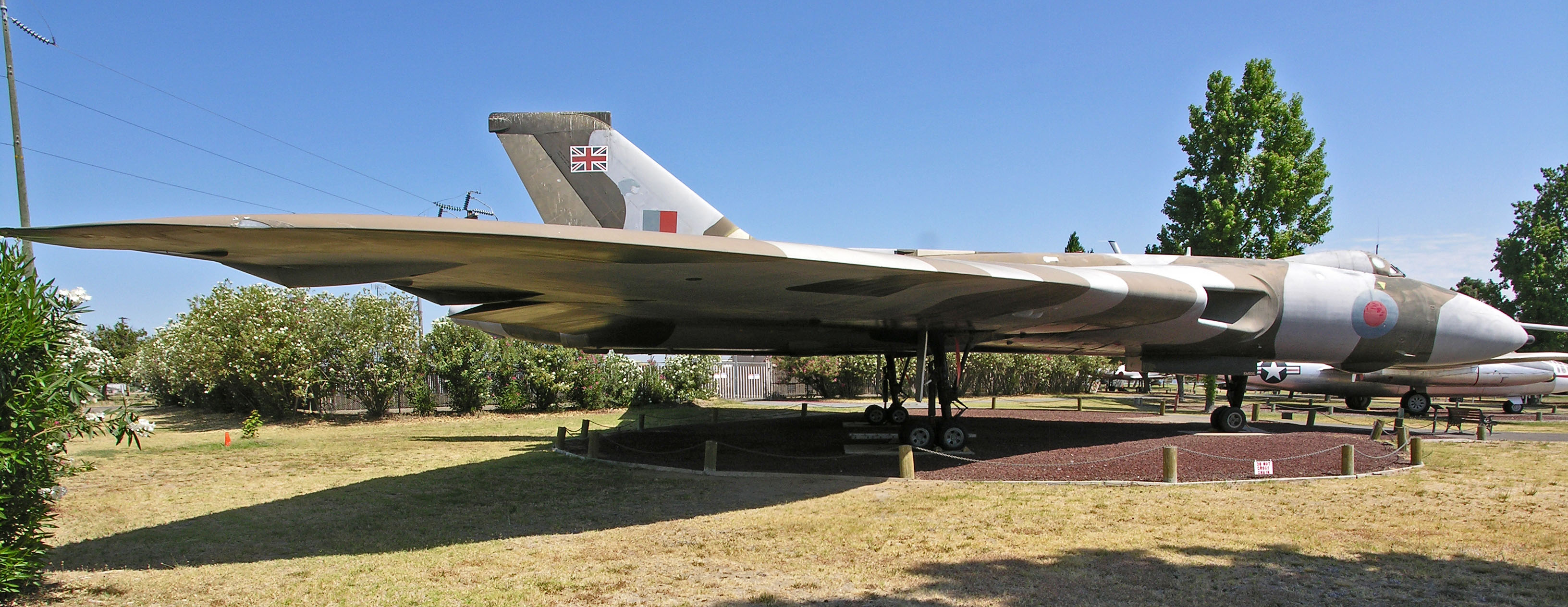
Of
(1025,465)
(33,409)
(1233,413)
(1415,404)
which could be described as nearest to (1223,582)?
(1025,465)

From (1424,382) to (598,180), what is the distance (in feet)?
75.4

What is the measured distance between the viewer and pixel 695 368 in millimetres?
27031

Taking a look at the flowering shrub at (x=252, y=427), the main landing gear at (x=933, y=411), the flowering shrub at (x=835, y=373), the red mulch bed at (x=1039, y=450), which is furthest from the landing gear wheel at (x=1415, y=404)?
the flowering shrub at (x=252, y=427)

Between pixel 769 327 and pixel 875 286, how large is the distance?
15.6ft

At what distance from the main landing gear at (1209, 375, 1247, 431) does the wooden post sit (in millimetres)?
6278

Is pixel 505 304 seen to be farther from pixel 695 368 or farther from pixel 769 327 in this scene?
pixel 695 368

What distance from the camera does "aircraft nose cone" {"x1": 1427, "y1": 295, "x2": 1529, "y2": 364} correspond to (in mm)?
13469

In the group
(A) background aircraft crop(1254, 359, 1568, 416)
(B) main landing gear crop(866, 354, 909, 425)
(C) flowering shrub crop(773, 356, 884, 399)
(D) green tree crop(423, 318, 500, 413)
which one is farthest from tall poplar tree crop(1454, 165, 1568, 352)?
(D) green tree crop(423, 318, 500, 413)

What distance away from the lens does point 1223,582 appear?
17.1 ft

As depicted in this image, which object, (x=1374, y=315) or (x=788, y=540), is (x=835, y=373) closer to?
(x=1374, y=315)

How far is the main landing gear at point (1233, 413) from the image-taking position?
14406mm

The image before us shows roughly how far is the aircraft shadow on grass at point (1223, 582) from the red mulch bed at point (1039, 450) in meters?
3.71

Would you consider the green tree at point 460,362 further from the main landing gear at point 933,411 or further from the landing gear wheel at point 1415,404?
the landing gear wheel at point 1415,404

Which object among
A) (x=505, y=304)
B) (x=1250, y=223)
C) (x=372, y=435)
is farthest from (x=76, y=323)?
(x=1250, y=223)
